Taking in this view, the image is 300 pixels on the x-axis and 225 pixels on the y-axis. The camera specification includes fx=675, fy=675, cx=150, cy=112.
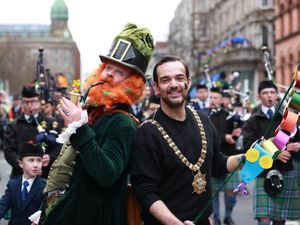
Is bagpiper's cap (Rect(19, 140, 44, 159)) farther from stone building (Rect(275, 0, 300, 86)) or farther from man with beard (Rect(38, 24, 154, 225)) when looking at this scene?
stone building (Rect(275, 0, 300, 86))

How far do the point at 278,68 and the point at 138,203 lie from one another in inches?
1656

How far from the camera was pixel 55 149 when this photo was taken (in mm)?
7230

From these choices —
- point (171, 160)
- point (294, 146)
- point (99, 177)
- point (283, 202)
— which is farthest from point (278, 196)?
point (99, 177)

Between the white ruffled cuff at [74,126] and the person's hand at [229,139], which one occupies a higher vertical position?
the white ruffled cuff at [74,126]

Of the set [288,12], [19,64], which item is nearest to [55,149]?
[288,12]

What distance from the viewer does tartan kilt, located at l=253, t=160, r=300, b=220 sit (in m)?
7.13

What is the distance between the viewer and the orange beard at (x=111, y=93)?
425 cm

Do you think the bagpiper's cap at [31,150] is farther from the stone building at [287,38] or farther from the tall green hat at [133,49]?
the stone building at [287,38]

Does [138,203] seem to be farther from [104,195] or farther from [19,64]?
[19,64]

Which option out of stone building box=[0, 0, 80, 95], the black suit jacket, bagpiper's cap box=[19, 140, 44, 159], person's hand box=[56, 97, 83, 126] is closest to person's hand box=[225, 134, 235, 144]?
bagpiper's cap box=[19, 140, 44, 159]

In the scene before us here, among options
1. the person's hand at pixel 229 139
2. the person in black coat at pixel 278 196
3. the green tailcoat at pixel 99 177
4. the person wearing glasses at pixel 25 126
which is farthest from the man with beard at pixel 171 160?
the person's hand at pixel 229 139

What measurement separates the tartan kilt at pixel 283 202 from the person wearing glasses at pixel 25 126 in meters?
2.59

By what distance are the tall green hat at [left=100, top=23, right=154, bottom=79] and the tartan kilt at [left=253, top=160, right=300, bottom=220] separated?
3.21 metres

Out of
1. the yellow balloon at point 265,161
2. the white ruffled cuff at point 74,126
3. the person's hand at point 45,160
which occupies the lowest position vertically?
the person's hand at point 45,160
